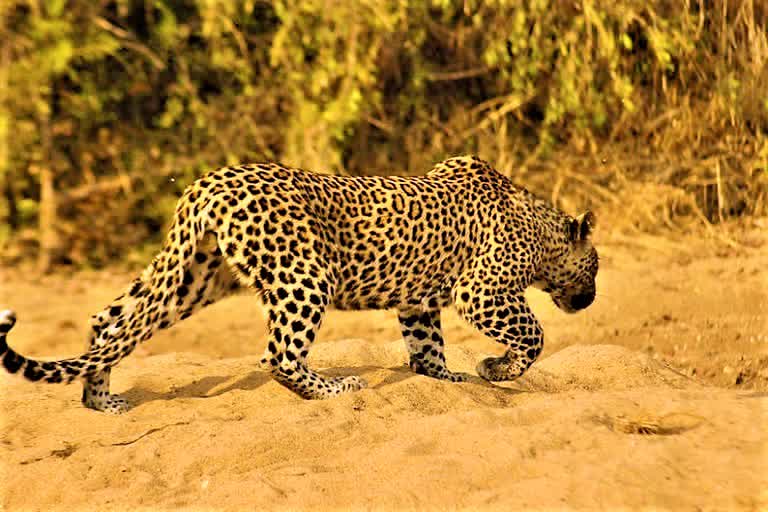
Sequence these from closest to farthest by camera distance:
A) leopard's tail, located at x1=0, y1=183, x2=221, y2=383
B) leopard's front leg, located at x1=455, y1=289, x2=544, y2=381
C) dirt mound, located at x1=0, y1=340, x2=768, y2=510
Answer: dirt mound, located at x1=0, y1=340, x2=768, y2=510, leopard's tail, located at x1=0, y1=183, x2=221, y2=383, leopard's front leg, located at x1=455, y1=289, x2=544, y2=381

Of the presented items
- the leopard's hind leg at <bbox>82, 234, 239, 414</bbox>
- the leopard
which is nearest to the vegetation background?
the leopard

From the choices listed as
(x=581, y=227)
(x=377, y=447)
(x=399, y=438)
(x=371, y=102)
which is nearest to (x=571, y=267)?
(x=581, y=227)

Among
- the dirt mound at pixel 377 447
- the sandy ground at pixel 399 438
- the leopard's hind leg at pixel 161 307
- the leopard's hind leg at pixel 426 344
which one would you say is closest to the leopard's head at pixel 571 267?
the sandy ground at pixel 399 438

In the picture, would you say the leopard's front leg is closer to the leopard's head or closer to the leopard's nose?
the leopard's head

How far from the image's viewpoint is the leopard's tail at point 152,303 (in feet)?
19.4

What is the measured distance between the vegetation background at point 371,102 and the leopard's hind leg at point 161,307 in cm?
489

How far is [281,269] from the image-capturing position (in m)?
5.91

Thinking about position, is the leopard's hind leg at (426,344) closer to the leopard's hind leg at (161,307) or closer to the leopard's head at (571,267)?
the leopard's head at (571,267)

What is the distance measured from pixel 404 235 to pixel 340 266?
44 centimetres

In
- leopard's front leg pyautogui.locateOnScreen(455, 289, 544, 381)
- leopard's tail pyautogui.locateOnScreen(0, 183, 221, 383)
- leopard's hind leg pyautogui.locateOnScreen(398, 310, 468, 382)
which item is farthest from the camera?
leopard's hind leg pyautogui.locateOnScreen(398, 310, 468, 382)

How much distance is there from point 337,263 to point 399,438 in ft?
4.26

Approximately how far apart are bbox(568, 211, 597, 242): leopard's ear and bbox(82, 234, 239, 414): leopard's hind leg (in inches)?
87.6

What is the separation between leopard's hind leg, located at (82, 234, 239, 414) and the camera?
19.6 feet

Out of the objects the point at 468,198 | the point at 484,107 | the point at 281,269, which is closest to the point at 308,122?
the point at 484,107
